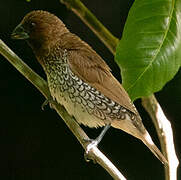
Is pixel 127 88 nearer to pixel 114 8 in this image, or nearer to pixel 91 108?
pixel 91 108

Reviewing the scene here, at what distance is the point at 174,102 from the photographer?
1828 mm

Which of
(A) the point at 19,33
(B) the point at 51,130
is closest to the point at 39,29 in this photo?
(A) the point at 19,33

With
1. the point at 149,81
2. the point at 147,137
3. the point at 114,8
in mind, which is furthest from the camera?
the point at 114,8

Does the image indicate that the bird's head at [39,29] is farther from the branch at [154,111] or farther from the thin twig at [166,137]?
Answer: the thin twig at [166,137]

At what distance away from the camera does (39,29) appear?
4.65 ft

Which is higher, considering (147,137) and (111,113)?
(111,113)

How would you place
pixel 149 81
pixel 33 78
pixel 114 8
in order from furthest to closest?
pixel 114 8, pixel 33 78, pixel 149 81

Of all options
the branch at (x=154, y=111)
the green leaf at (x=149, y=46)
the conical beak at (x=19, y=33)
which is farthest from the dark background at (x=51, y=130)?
the green leaf at (x=149, y=46)

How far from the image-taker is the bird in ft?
4.76

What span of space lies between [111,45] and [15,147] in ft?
2.13

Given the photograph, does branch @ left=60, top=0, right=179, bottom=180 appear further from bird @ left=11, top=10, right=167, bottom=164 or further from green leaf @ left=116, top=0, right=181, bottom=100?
green leaf @ left=116, top=0, right=181, bottom=100

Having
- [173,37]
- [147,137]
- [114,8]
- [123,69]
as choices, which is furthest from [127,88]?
[114,8]

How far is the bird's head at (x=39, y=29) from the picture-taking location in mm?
1362

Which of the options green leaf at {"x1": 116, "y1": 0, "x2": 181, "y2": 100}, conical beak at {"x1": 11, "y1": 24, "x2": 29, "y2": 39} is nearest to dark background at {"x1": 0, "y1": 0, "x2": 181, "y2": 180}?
conical beak at {"x1": 11, "y1": 24, "x2": 29, "y2": 39}
